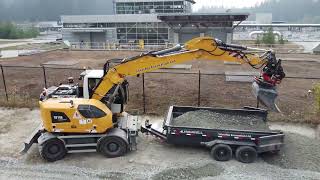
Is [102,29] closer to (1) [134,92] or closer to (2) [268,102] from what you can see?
(1) [134,92]

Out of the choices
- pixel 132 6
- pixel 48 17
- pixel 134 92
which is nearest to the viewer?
pixel 134 92

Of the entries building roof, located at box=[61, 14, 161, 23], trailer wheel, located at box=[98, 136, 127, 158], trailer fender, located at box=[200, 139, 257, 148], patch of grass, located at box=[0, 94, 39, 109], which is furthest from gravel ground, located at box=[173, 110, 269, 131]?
building roof, located at box=[61, 14, 161, 23]

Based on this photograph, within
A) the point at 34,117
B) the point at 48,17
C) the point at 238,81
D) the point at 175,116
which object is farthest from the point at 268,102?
the point at 48,17

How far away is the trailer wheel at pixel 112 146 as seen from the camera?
1083 cm

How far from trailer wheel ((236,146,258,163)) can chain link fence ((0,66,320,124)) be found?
4674 millimetres

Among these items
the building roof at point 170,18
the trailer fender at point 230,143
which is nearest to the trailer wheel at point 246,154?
the trailer fender at point 230,143

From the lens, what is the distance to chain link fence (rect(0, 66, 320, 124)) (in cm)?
1628

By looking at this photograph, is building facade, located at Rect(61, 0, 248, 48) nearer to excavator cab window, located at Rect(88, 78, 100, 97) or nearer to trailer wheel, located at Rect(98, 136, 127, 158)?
excavator cab window, located at Rect(88, 78, 100, 97)

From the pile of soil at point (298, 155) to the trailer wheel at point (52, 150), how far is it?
652cm

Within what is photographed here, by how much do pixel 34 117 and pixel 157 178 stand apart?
796 cm

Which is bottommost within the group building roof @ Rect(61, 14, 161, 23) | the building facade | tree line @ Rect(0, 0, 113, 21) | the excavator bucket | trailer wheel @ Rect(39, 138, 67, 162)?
trailer wheel @ Rect(39, 138, 67, 162)

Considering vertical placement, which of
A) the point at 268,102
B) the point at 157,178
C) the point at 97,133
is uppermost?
the point at 268,102

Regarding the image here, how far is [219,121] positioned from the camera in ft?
39.4

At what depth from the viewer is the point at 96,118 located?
35.1 feet
